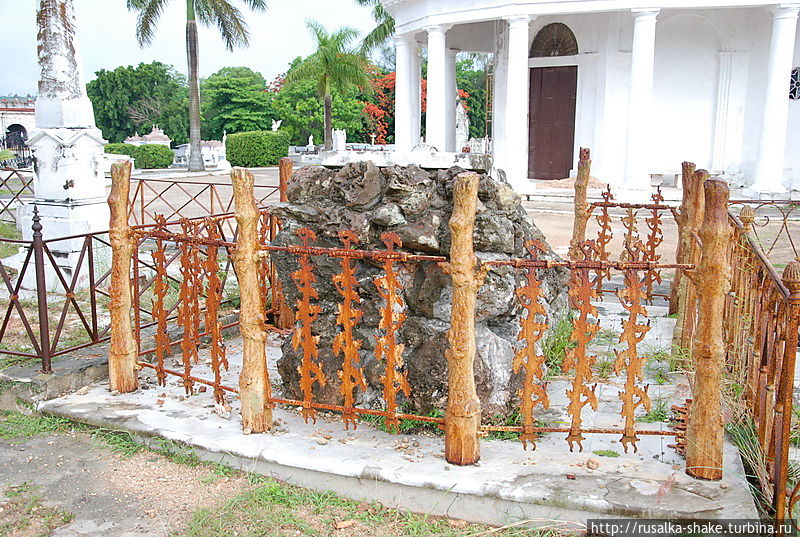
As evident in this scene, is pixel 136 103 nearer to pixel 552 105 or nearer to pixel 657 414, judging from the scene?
pixel 552 105

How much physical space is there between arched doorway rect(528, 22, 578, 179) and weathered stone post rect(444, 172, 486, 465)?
16.7m

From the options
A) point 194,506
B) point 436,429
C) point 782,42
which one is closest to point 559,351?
point 436,429

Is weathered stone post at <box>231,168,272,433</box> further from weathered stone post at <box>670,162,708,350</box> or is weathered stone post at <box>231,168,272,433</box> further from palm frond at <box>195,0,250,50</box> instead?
palm frond at <box>195,0,250,50</box>

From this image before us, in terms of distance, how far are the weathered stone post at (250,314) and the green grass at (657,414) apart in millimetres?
2095

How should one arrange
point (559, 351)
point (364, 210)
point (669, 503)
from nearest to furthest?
point (669, 503), point (364, 210), point (559, 351)

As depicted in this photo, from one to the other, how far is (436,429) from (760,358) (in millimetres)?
1649

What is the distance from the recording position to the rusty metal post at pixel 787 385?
9.45 ft

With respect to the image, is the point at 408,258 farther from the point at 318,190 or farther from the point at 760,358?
the point at 760,358

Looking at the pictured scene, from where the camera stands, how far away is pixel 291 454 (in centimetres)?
366

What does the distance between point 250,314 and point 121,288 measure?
1.20 meters

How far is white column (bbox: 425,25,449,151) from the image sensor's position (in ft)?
61.4

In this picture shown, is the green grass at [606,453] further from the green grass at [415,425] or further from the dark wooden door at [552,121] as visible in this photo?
the dark wooden door at [552,121]

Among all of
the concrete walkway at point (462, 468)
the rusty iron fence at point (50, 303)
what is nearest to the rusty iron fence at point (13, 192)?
the rusty iron fence at point (50, 303)

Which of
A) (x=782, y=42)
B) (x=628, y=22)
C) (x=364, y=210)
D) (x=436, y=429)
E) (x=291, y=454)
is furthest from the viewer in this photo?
(x=628, y=22)
